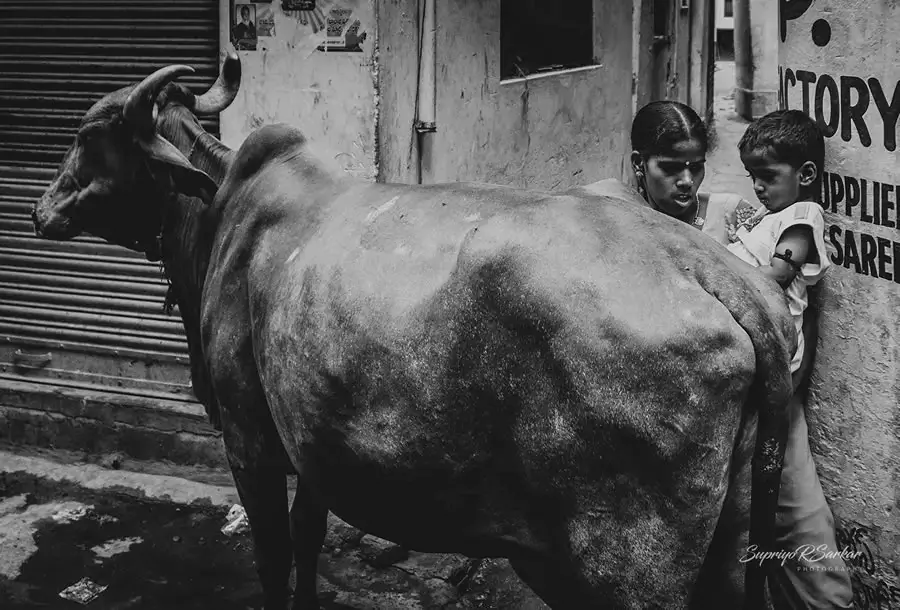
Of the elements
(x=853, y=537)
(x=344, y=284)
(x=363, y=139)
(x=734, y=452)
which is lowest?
(x=853, y=537)

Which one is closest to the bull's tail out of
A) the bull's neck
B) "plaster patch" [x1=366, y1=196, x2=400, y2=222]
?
"plaster patch" [x1=366, y1=196, x2=400, y2=222]

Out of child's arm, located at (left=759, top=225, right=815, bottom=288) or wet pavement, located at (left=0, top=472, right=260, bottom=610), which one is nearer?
child's arm, located at (left=759, top=225, right=815, bottom=288)

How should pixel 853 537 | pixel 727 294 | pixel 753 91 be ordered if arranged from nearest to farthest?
pixel 727 294 → pixel 853 537 → pixel 753 91

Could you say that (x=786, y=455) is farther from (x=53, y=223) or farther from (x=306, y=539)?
(x=53, y=223)

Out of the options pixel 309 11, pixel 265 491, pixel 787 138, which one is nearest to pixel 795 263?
pixel 787 138

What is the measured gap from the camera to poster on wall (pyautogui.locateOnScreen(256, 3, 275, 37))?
18.6 ft

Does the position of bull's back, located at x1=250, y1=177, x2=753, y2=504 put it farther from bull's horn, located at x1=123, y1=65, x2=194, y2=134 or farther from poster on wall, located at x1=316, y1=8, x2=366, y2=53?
poster on wall, located at x1=316, y1=8, x2=366, y2=53

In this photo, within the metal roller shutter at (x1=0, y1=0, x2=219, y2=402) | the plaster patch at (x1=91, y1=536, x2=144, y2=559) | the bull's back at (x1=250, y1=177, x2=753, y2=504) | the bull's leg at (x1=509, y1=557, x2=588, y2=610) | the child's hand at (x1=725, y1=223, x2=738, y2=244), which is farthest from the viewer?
the metal roller shutter at (x1=0, y1=0, x2=219, y2=402)

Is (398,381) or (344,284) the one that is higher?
(344,284)

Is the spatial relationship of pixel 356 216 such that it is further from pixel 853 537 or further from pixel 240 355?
pixel 853 537

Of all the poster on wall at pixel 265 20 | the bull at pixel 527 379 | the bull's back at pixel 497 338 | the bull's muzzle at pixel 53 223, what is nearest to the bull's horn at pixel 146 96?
the bull's muzzle at pixel 53 223

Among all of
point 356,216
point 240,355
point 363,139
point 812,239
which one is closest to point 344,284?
point 356,216

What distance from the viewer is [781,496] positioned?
11.2ft

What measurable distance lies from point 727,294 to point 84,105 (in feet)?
15.4
